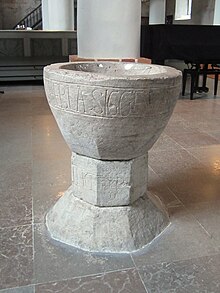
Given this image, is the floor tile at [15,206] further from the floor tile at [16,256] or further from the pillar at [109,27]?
the pillar at [109,27]

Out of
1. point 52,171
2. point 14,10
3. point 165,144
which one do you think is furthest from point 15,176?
point 14,10

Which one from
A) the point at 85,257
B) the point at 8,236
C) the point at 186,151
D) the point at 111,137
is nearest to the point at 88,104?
the point at 111,137

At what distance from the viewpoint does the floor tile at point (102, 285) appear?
50.1 inches

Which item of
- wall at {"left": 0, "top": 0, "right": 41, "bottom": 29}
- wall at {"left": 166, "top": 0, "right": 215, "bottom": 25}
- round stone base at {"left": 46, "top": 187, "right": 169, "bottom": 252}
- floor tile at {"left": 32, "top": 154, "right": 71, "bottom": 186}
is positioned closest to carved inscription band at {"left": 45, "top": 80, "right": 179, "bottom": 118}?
round stone base at {"left": 46, "top": 187, "right": 169, "bottom": 252}

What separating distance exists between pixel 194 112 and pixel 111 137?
3018 mm

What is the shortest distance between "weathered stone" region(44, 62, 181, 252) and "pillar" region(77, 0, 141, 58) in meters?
1.51

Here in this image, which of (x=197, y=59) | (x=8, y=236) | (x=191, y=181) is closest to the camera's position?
(x=8, y=236)

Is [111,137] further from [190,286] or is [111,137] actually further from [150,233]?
[190,286]

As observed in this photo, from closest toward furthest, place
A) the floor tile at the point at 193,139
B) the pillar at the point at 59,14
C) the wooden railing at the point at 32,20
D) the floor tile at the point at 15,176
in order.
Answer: the floor tile at the point at 15,176, the floor tile at the point at 193,139, the pillar at the point at 59,14, the wooden railing at the point at 32,20

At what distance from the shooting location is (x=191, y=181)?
223 centimetres

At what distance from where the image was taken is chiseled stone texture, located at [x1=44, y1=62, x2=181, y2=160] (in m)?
1.29

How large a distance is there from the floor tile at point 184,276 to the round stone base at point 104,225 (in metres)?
0.19

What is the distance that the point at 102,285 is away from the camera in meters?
1.30

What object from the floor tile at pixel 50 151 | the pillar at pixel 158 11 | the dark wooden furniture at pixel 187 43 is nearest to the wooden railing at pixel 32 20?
the pillar at pixel 158 11
